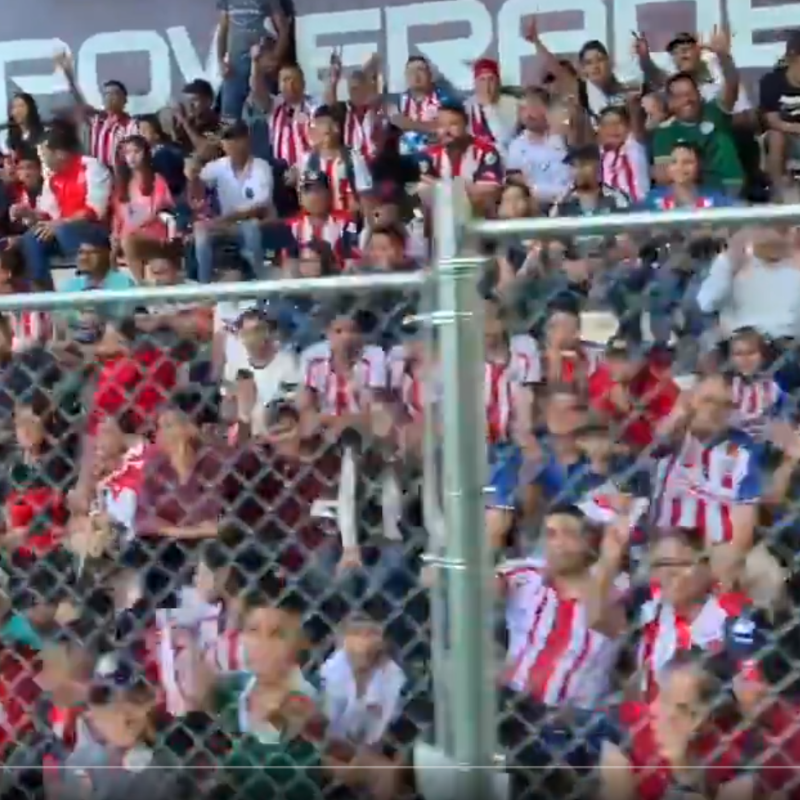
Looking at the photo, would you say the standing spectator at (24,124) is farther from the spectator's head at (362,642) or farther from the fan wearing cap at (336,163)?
the spectator's head at (362,642)

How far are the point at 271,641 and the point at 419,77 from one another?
13.5 ft

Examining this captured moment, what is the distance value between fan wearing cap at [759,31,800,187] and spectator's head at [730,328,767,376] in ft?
10.2

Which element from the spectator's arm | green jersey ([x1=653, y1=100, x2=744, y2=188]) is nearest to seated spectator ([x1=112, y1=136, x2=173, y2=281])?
green jersey ([x1=653, y1=100, x2=744, y2=188])

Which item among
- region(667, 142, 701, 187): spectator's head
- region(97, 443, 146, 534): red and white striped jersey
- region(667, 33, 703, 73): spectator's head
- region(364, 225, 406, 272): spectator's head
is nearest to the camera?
region(97, 443, 146, 534): red and white striped jersey

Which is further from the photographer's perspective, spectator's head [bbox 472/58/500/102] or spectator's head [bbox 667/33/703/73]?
spectator's head [bbox 472/58/500/102]

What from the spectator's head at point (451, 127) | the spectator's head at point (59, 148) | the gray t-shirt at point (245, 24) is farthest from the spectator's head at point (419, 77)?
the spectator's head at point (59, 148)

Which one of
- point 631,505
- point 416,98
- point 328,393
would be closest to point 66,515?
point 328,393

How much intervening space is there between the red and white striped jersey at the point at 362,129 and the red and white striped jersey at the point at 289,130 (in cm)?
18

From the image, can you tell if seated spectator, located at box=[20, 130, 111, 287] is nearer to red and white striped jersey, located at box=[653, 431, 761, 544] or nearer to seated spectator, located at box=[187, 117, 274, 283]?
seated spectator, located at box=[187, 117, 274, 283]

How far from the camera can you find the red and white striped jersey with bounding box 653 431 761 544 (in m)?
2.17

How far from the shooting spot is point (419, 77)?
244 inches

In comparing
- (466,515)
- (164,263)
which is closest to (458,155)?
(164,263)

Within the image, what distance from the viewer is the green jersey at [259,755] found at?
2.50m

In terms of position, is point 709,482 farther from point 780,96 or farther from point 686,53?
point 686,53
